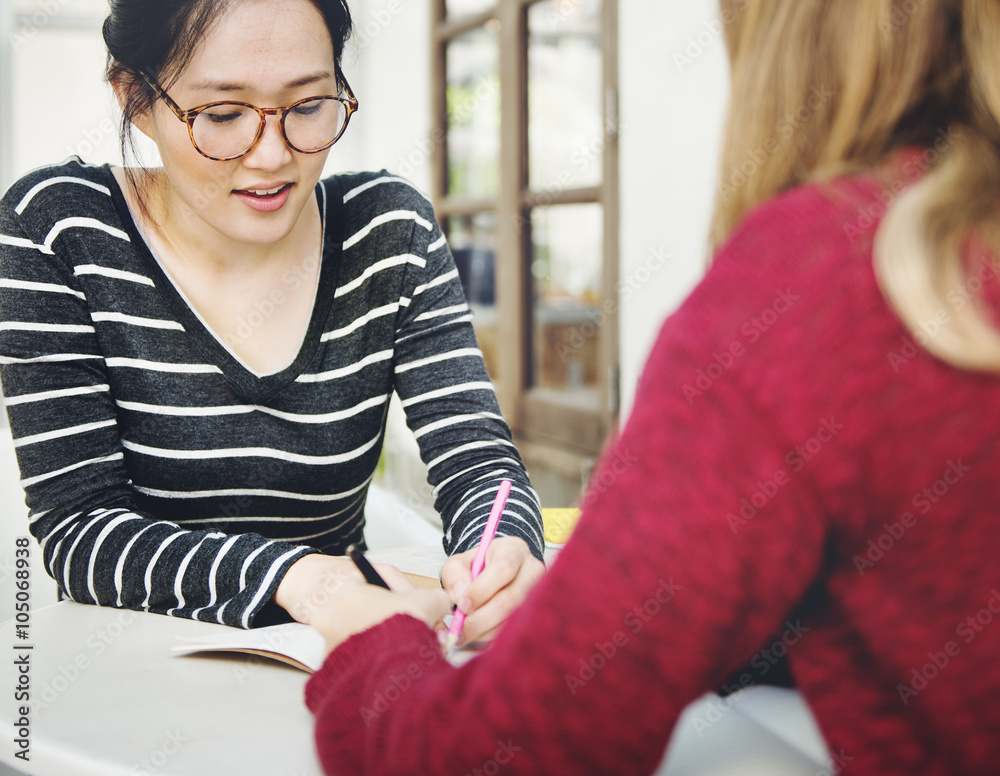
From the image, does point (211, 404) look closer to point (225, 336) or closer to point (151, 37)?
point (225, 336)

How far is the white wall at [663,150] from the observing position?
6.61 ft

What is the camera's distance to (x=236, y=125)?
1074 millimetres

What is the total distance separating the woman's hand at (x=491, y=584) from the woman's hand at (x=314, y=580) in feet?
0.19

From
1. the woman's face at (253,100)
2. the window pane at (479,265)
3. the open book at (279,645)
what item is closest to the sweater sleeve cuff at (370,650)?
the open book at (279,645)

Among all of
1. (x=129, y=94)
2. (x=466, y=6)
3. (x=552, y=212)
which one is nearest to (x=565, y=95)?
(x=552, y=212)

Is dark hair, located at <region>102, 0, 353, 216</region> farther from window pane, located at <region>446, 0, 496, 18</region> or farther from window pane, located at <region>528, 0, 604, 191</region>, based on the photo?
window pane, located at <region>446, 0, 496, 18</region>

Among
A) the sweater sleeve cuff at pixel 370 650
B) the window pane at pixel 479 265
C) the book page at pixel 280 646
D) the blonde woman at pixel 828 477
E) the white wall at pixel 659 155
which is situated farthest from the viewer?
the window pane at pixel 479 265

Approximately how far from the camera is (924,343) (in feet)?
1.39

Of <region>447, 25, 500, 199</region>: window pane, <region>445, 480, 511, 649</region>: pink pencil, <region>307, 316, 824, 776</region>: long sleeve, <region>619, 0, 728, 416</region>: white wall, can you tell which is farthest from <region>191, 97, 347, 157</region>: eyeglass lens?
<region>447, 25, 500, 199</region>: window pane

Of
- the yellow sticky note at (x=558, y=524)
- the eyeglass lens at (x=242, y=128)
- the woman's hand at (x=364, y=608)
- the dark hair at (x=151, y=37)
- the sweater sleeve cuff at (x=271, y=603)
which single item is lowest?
the yellow sticky note at (x=558, y=524)

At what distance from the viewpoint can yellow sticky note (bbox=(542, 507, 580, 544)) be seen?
1.15 meters

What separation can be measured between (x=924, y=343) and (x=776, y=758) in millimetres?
320

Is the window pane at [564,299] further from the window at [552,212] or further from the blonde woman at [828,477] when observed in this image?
the blonde woman at [828,477]

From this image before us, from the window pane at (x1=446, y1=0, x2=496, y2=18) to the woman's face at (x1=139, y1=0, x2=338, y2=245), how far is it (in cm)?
215
